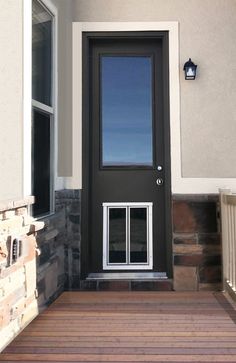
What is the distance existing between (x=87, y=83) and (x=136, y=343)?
7.75 feet

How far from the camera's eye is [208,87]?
365 cm

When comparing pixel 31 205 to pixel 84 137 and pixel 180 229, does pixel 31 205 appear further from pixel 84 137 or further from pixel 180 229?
pixel 180 229

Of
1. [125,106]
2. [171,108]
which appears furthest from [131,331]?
[125,106]

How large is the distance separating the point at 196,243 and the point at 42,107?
1.79m

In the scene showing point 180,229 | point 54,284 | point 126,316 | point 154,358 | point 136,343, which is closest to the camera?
point 154,358

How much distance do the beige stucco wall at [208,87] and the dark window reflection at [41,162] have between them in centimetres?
124

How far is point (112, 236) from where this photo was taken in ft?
12.3

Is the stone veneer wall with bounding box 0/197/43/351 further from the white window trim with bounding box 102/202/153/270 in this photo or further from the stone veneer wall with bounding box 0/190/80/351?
the white window trim with bounding box 102/202/153/270

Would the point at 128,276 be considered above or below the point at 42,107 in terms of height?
below

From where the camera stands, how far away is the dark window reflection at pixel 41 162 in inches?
120

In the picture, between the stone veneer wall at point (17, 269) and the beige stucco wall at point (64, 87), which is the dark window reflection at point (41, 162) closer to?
the beige stucco wall at point (64, 87)

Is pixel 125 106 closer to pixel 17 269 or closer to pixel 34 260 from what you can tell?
pixel 34 260

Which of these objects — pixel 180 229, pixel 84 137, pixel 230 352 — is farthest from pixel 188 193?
pixel 230 352

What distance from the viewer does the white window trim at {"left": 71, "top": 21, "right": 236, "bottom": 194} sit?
363cm
